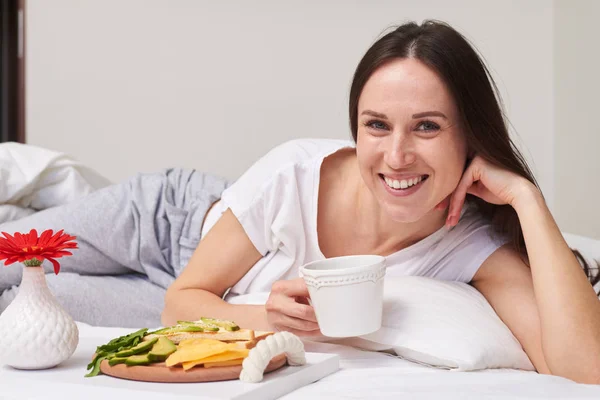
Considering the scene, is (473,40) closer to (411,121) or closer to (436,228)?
(436,228)

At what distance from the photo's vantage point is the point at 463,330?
137 cm

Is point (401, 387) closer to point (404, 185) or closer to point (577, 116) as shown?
point (404, 185)

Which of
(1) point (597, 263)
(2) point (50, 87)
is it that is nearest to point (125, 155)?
(2) point (50, 87)

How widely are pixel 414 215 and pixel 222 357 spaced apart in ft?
2.04

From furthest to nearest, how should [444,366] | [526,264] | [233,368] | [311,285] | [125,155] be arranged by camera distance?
[125,155] < [526,264] < [444,366] < [311,285] < [233,368]

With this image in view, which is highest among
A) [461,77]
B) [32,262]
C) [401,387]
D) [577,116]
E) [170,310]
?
[461,77]

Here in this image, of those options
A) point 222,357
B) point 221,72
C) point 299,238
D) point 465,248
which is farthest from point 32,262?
point 221,72

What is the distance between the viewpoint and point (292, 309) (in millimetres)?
1313

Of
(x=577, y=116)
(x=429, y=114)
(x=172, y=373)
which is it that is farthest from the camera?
(x=577, y=116)

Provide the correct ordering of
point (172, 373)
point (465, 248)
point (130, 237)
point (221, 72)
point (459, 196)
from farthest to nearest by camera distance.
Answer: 1. point (221, 72)
2. point (130, 237)
3. point (465, 248)
4. point (459, 196)
5. point (172, 373)

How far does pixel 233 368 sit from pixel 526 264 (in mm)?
850

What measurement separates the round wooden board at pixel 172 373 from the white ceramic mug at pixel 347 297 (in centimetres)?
21

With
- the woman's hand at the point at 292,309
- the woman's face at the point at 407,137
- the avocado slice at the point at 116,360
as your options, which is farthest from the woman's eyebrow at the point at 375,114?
the avocado slice at the point at 116,360

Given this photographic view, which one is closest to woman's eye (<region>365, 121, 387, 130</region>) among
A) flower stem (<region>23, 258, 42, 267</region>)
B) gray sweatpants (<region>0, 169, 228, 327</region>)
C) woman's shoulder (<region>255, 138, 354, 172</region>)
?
woman's shoulder (<region>255, 138, 354, 172</region>)
